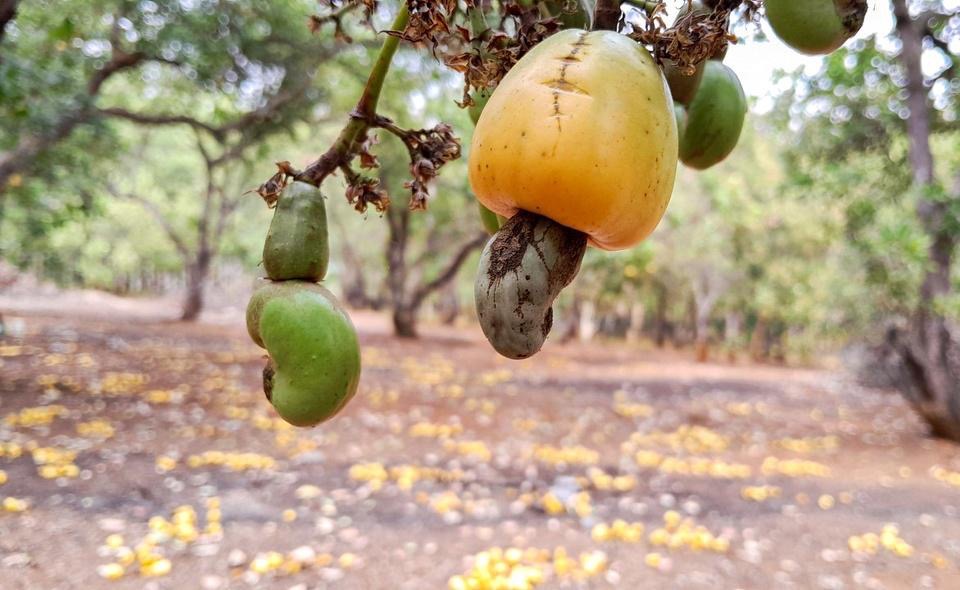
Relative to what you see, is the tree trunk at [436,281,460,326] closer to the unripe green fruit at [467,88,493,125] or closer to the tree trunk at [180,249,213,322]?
the tree trunk at [180,249,213,322]

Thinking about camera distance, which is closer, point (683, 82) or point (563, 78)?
point (563, 78)

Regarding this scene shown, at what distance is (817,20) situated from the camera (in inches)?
40.4

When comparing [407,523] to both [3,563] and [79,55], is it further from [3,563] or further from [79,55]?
[79,55]

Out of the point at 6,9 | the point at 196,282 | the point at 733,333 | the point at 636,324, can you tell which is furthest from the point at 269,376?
the point at 636,324

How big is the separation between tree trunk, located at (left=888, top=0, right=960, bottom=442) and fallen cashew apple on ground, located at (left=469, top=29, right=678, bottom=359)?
7244 millimetres

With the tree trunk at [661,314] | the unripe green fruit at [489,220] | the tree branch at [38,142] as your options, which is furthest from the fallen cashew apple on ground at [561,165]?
the tree trunk at [661,314]

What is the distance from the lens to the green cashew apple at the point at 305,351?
1151 millimetres

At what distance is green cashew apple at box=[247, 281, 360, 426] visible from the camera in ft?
3.78

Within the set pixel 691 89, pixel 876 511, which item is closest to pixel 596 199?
pixel 691 89

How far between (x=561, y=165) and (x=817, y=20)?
509 mm

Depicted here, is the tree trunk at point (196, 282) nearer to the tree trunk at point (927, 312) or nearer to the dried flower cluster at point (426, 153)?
the tree trunk at point (927, 312)

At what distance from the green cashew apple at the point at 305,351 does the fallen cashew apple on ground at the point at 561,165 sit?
A: 349mm

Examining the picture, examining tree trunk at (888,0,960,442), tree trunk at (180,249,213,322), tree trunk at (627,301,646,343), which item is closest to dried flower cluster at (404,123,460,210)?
tree trunk at (888,0,960,442)

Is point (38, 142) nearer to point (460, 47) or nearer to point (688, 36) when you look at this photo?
point (460, 47)
